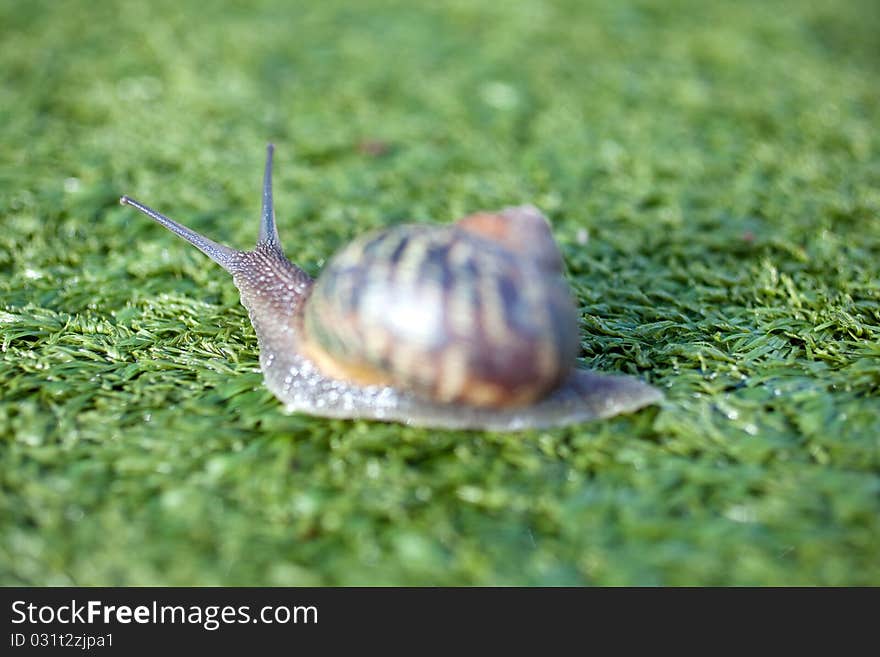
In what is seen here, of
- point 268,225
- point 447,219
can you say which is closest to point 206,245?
point 268,225

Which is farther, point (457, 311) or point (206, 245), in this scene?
point (206, 245)

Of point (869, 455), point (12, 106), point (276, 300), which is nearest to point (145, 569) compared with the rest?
point (276, 300)

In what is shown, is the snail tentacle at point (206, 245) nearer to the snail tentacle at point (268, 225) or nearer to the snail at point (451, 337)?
the snail tentacle at point (268, 225)

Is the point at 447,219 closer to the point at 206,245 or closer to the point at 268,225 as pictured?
the point at 268,225

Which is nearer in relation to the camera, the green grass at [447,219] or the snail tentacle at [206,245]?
the green grass at [447,219]

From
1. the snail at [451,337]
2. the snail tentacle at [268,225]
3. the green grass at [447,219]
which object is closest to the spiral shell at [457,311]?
the snail at [451,337]
